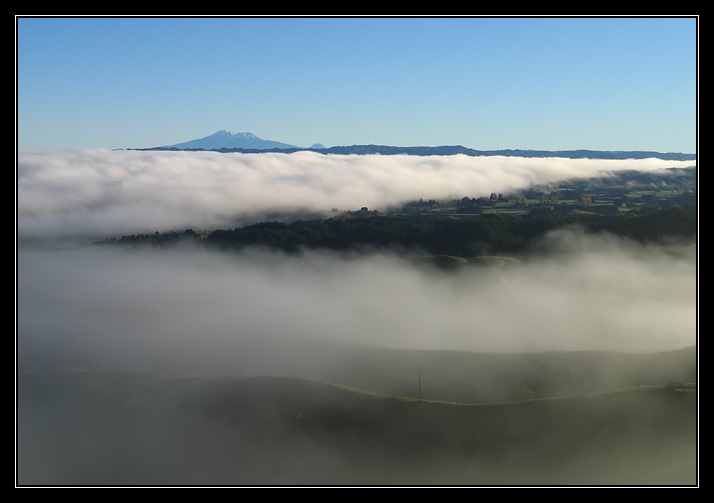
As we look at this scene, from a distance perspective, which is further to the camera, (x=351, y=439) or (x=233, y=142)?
(x=233, y=142)

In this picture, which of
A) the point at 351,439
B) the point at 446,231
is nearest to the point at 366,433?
the point at 351,439

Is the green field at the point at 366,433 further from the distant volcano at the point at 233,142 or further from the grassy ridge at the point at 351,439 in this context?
the distant volcano at the point at 233,142

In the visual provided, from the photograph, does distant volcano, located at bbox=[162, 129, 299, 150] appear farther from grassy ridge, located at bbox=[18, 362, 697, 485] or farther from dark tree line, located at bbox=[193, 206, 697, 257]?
A: grassy ridge, located at bbox=[18, 362, 697, 485]

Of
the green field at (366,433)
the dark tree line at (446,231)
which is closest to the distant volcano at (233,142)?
the dark tree line at (446,231)

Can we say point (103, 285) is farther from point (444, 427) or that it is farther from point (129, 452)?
point (444, 427)

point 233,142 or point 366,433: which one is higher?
Answer: point 233,142

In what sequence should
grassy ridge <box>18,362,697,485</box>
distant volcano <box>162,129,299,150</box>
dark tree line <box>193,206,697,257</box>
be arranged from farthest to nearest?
1. distant volcano <box>162,129,299,150</box>
2. dark tree line <box>193,206,697,257</box>
3. grassy ridge <box>18,362,697,485</box>

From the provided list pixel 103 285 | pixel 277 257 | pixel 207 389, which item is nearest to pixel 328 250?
pixel 277 257

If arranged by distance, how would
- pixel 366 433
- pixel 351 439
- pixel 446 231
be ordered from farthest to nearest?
pixel 446 231 → pixel 366 433 → pixel 351 439

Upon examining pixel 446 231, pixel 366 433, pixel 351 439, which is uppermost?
pixel 446 231

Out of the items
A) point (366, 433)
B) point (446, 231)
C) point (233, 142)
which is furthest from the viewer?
point (233, 142)

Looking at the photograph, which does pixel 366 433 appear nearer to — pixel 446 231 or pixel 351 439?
pixel 351 439

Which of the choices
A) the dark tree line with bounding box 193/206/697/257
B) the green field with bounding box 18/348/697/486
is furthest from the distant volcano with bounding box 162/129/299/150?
the green field with bounding box 18/348/697/486
